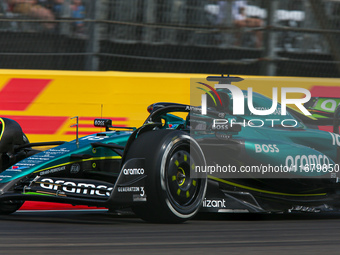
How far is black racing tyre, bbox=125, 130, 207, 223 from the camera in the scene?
470cm

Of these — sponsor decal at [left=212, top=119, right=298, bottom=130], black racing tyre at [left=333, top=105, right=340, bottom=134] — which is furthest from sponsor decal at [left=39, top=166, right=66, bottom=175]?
black racing tyre at [left=333, top=105, right=340, bottom=134]

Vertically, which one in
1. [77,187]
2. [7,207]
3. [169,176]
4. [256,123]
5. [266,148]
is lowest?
[7,207]

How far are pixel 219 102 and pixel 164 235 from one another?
1.79 meters

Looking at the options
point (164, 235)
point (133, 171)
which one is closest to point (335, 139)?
point (133, 171)

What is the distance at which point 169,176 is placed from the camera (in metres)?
4.79

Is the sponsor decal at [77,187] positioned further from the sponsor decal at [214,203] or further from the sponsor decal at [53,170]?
the sponsor decal at [214,203]

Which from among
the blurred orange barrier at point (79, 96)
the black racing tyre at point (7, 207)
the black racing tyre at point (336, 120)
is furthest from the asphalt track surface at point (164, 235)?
the blurred orange barrier at point (79, 96)

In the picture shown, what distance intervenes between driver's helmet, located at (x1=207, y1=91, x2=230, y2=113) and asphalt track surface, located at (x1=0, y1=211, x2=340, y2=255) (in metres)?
0.90

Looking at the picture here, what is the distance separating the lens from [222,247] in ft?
12.4

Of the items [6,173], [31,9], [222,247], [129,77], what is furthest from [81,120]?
[222,247]

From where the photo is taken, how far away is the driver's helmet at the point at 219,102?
5730mm

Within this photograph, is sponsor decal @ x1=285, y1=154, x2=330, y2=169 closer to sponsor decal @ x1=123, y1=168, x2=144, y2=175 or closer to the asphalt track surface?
the asphalt track surface

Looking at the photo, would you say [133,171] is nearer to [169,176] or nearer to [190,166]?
[169,176]

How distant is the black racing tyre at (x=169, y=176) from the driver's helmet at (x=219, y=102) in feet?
2.44
